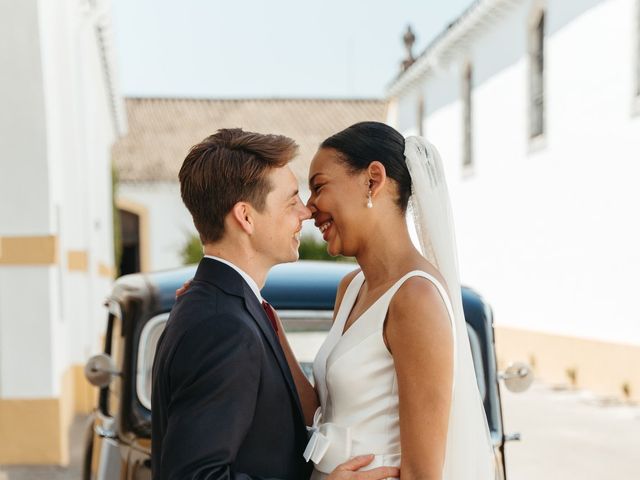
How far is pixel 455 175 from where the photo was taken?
2264cm

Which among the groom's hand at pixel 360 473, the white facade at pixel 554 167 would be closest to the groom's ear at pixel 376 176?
the groom's hand at pixel 360 473

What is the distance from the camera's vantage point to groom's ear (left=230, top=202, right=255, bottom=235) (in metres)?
2.37

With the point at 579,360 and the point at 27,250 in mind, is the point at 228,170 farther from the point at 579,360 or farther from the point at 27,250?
the point at 579,360

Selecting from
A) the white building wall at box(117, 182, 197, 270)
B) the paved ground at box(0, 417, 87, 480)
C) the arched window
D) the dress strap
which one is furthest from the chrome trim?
the white building wall at box(117, 182, 197, 270)

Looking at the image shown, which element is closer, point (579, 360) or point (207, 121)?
point (579, 360)

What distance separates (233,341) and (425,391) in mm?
479

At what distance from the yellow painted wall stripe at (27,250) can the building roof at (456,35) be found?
1184 centimetres

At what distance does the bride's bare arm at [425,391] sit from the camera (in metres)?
2.31

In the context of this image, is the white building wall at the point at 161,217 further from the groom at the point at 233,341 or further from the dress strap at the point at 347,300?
the groom at the point at 233,341

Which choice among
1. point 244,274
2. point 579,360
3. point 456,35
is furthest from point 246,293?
point 456,35

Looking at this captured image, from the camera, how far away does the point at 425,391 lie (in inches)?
91.1

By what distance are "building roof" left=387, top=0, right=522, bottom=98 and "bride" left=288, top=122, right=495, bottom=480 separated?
1602 cm

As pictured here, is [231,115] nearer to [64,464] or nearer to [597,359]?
[597,359]

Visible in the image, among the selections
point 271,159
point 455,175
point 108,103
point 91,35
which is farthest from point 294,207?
point 108,103
